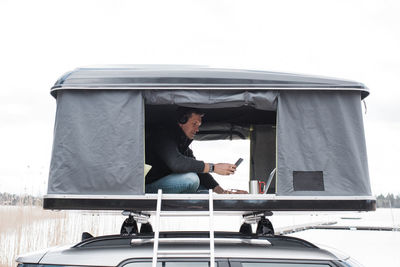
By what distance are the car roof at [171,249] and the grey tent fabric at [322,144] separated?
59 cm

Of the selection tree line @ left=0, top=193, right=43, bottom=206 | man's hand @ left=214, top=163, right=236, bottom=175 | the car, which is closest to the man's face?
man's hand @ left=214, top=163, right=236, bottom=175

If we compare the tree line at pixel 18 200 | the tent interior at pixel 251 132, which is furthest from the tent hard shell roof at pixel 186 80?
the tree line at pixel 18 200

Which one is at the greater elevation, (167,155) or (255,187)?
(167,155)

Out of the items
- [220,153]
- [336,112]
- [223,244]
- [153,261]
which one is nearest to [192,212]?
[223,244]

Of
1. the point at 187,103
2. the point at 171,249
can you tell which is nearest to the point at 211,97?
the point at 187,103

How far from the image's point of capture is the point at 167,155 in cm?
408

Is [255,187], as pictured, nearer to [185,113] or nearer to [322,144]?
[322,144]

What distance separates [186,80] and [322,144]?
1265 millimetres

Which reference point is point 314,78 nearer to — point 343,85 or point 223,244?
point 343,85

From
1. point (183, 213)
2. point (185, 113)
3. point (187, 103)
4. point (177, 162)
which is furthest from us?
point (185, 113)

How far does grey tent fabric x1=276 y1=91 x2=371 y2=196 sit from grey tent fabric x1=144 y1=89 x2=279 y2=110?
13 centimetres

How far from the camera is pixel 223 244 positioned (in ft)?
10.4

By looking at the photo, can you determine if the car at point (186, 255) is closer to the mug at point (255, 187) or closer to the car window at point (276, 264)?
the car window at point (276, 264)

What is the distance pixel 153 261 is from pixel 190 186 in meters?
1.19
